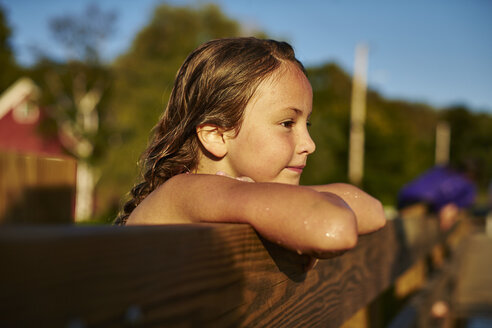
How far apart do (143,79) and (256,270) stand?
27.9 meters

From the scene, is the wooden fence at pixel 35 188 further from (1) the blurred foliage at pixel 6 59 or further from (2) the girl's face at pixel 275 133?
(1) the blurred foliage at pixel 6 59

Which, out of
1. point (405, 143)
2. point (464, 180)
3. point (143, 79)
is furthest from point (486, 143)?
point (464, 180)

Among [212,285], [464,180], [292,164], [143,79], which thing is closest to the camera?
[212,285]

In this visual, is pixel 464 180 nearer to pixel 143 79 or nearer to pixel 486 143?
pixel 143 79

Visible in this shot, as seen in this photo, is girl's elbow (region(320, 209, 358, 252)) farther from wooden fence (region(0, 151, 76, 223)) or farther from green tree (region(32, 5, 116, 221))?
green tree (region(32, 5, 116, 221))

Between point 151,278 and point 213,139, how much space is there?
3.66ft

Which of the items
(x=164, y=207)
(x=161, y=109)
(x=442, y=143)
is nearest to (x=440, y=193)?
(x=164, y=207)

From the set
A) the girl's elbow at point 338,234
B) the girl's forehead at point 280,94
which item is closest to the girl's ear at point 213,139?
the girl's forehead at point 280,94

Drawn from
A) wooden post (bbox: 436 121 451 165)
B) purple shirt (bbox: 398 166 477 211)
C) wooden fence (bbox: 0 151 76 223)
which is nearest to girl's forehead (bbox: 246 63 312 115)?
wooden fence (bbox: 0 151 76 223)

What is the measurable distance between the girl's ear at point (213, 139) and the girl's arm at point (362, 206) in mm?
344

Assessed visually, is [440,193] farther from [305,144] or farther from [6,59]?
[6,59]

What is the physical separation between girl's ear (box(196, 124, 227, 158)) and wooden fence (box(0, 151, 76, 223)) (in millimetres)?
1181

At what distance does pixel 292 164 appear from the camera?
5.96ft

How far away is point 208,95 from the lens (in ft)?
6.20
